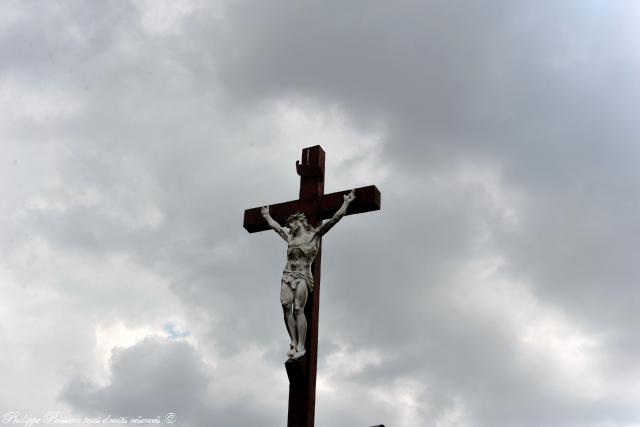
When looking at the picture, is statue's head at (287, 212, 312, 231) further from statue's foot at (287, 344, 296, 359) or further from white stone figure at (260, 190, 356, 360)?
statue's foot at (287, 344, 296, 359)

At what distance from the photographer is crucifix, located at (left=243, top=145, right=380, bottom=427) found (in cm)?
755

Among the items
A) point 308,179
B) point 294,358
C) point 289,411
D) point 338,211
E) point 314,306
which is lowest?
point 289,411

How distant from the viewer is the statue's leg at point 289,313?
304 inches

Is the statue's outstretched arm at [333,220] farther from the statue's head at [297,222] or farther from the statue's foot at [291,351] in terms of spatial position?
the statue's foot at [291,351]

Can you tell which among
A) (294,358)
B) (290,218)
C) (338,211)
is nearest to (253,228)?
(290,218)

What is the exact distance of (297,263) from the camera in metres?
8.03

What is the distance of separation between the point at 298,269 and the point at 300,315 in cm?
54

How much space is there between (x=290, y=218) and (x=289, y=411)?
2.22 m

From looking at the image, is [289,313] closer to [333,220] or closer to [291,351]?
[291,351]

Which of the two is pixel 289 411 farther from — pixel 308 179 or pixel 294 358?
pixel 308 179

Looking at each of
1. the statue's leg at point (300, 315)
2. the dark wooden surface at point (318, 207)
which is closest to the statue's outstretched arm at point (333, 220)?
the dark wooden surface at point (318, 207)

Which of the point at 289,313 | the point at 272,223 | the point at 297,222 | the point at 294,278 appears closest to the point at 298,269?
the point at 294,278

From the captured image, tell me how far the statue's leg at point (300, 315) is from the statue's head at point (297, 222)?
2.58 feet

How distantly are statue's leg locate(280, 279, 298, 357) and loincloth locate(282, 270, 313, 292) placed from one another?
0.05 metres
